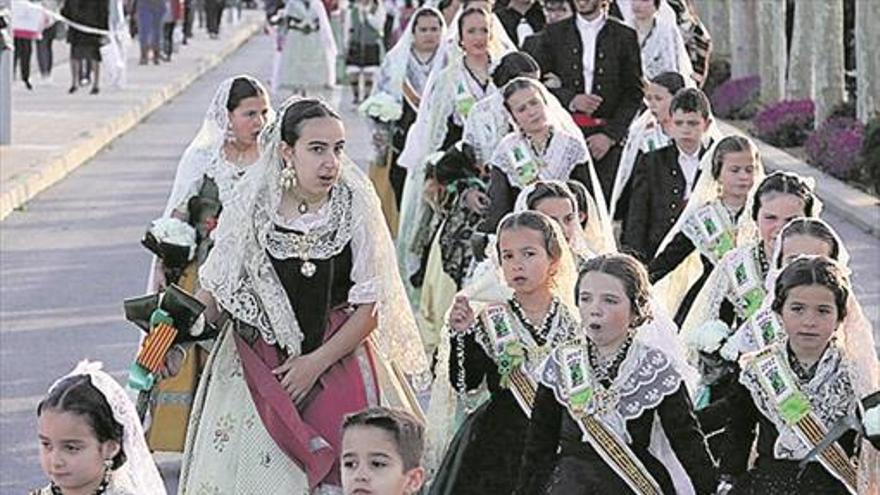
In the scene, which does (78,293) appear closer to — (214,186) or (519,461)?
(214,186)

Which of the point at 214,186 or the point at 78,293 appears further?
the point at 78,293

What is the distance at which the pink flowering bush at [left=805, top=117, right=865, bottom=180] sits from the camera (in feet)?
72.9

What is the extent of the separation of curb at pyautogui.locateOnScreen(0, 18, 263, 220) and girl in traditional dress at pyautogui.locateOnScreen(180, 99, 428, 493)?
12.1 metres

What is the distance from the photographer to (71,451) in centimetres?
596

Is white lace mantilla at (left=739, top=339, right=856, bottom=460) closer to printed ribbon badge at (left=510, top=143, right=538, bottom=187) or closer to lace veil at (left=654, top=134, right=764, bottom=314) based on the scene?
lace veil at (left=654, top=134, right=764, bottom=314)

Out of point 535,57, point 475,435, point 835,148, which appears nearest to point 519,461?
point 475,435

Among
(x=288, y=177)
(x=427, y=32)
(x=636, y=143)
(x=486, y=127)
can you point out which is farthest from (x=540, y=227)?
(x=427, y=32)

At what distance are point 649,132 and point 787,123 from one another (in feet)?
47.6

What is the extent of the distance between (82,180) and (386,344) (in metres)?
15.6

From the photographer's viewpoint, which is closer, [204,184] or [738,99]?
[204,184]

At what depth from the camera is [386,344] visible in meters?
8.00

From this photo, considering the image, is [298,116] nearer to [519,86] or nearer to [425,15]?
[519,86]

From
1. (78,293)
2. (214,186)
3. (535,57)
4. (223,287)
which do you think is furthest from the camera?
(78,293)

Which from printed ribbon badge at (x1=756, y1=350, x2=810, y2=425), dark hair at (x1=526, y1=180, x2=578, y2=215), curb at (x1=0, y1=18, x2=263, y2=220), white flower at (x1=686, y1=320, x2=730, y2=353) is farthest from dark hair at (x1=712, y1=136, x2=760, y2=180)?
curb at (x1=0, y1=18, x2=263, y2=220)
